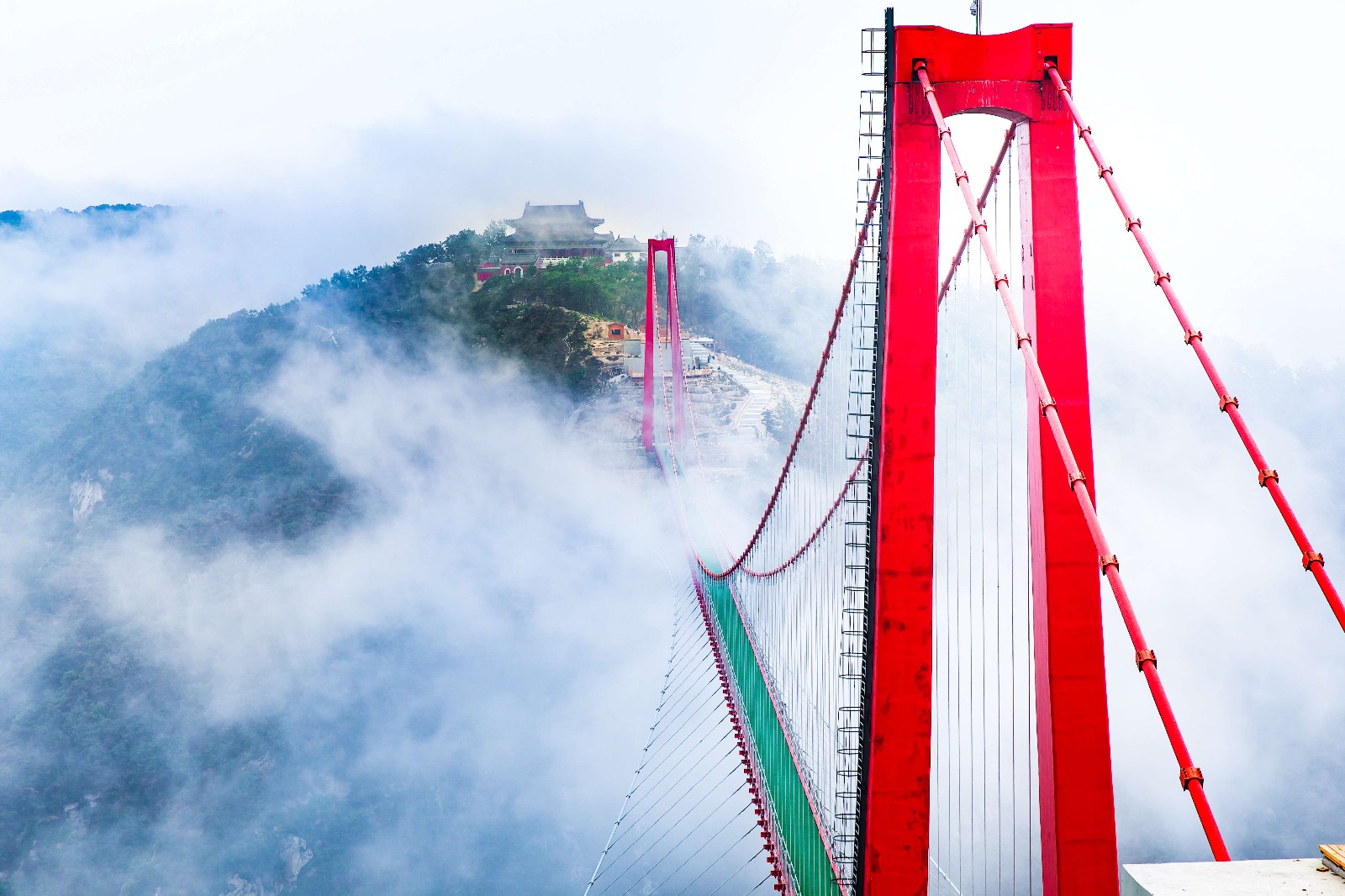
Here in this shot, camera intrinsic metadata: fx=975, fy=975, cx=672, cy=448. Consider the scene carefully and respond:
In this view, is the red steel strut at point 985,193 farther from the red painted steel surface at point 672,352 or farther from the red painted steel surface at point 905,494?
the red painted steel surface at point 672,352

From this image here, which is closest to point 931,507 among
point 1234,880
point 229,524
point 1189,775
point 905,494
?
point 905,494

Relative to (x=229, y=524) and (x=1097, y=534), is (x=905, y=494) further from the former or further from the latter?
(x=229, y=524)

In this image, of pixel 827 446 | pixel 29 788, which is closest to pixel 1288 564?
pixel 827 446

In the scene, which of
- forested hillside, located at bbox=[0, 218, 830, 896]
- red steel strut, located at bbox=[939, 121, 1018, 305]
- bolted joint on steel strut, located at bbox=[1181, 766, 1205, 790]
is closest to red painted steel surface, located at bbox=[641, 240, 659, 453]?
forested hillside, located at bbox=[0, 218, 830, 896]

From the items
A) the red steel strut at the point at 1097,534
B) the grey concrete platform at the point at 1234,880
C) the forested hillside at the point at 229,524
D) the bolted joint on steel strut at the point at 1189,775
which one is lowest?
the forested hillside at the point at 229,524

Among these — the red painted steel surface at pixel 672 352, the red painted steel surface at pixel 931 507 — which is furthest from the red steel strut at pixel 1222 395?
the red painted steel surface at pixel 672 352

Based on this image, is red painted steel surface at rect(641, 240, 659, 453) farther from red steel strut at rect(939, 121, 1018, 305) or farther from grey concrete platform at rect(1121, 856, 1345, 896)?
grey concrete platform at rect(1121, 856, 1345, 896)

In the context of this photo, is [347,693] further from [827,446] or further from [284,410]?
[827,446]
